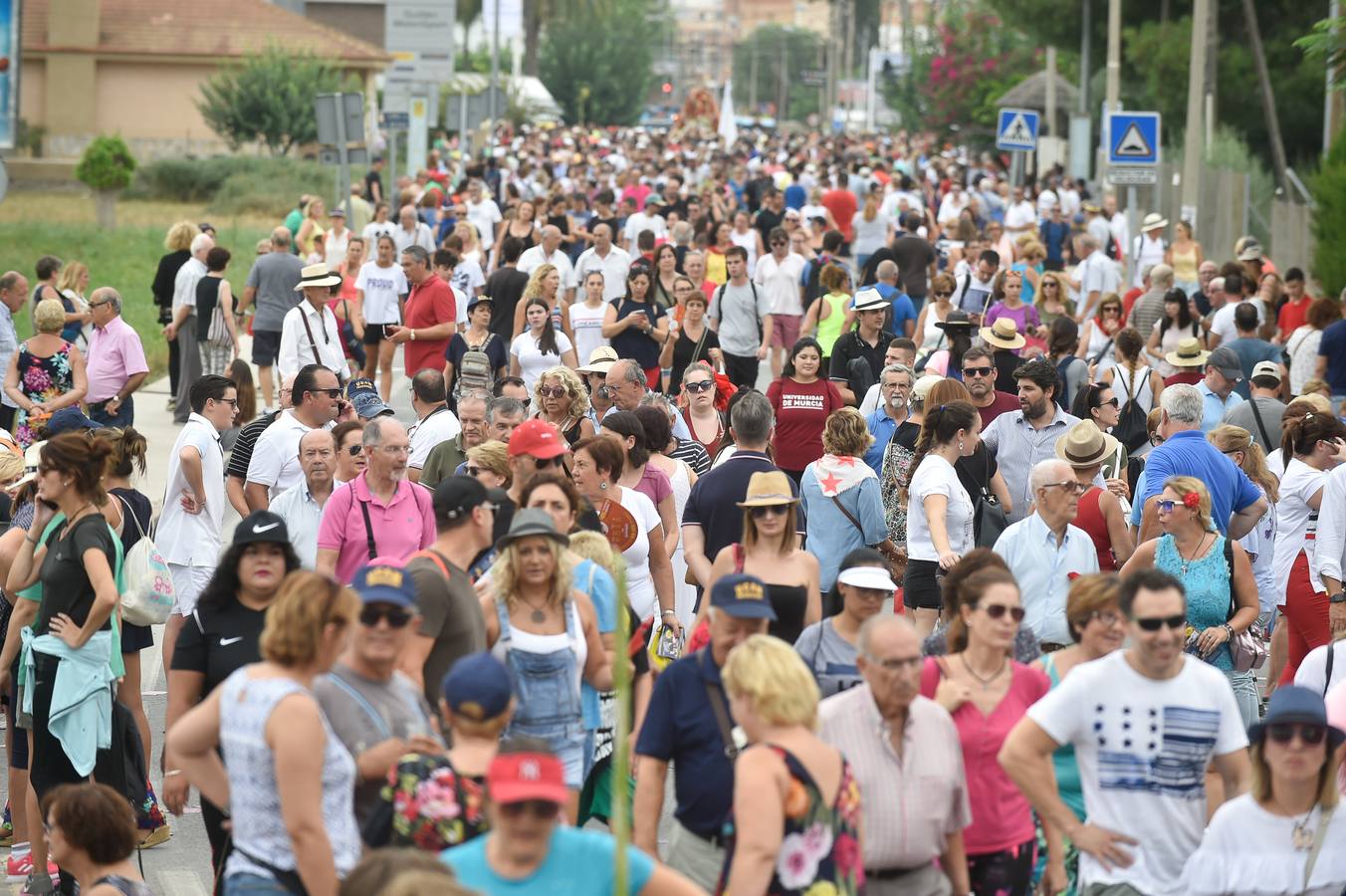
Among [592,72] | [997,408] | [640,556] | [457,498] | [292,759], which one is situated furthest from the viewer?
[592,72]

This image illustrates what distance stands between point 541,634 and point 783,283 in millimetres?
12042

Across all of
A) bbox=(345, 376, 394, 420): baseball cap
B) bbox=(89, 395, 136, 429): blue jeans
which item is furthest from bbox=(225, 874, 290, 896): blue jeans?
bbox=(89, 395, 136, 429): blue jeans

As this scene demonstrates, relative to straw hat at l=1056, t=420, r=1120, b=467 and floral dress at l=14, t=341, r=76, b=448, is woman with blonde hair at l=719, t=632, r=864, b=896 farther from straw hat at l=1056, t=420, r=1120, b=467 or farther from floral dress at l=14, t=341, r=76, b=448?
floral dress at l=14, t=341, r=76, b=448

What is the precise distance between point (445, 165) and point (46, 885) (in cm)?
4137

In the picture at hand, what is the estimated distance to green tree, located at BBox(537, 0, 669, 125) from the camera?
114 metres

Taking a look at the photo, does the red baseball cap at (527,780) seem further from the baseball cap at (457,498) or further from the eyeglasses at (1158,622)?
the baseball cap at (457,498)

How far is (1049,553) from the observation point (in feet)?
27.7

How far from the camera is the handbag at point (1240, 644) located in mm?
8258

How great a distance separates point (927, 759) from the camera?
5.85 metres

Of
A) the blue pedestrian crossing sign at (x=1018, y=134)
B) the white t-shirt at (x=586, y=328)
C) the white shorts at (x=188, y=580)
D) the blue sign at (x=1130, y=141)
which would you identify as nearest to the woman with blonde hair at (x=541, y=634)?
the white shorts at (x=188, y=580)

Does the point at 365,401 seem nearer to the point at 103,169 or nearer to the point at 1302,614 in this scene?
the point at 1302,614

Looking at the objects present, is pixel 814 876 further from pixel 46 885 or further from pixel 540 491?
pixel 46 885

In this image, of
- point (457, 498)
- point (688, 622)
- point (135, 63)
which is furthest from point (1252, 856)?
point (135, 63)

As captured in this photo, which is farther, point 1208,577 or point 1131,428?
point 1131,428
